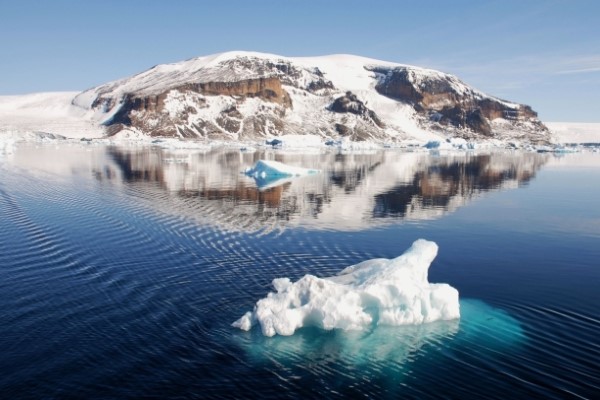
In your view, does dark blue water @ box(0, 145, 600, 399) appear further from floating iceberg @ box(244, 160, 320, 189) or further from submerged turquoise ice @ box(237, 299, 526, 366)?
floating iceberg @ box(244, 160, 320, 189)

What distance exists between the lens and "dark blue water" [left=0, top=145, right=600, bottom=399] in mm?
10578

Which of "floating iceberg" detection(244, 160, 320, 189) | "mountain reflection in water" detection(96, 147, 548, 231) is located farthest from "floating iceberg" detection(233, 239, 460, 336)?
"floating iceberg" detection(244, 160, 320, 189)

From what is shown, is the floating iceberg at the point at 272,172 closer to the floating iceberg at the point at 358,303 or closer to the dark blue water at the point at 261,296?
the dark blue water at the point at 261,296

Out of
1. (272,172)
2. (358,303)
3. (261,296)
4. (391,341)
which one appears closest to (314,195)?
(272,172)

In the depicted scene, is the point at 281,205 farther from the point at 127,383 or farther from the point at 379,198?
the point at 127,383

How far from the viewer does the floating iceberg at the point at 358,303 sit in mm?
12930

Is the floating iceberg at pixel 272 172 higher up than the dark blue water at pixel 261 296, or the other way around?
the floating iceberg at pixel 272 172

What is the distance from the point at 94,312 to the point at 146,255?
243 inches

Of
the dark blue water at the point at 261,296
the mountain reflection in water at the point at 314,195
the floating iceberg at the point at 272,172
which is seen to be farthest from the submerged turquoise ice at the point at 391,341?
the floating iceberg at the point at 272,172

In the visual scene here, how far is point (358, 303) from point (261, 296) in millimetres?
3315

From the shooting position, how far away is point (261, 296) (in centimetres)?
1520

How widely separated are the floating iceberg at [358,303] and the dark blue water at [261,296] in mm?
358

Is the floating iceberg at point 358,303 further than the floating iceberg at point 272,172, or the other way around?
the floating iceberg at point 272,172

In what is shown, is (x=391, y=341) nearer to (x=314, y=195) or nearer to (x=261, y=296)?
(x=261, y=296)
